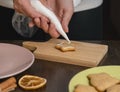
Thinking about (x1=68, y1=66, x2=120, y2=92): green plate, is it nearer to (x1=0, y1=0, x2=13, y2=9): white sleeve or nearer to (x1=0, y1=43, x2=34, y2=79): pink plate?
(x1=0, y1=43, x2=34, y2=79): pink plate

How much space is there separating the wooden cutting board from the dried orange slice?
0.16 m

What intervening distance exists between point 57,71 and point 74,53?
0.42 feet

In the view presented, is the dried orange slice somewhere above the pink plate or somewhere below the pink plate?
above

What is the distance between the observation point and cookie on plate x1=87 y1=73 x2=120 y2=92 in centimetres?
76

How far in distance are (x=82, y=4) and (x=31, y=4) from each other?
440 mm

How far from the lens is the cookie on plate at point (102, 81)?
76 cm

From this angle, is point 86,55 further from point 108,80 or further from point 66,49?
point 108,80

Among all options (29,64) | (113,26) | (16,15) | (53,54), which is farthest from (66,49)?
(113,26)

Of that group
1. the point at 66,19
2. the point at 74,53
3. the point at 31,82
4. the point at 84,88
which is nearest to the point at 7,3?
the point at 66,19

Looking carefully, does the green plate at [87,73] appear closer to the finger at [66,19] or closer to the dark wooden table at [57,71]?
the dark wooden table at [57,71]

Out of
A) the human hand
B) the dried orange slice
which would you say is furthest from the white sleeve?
the dried orange slice

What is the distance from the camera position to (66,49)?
3.38 feet

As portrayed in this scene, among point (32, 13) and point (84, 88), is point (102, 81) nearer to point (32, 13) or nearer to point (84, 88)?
point (84, 88)

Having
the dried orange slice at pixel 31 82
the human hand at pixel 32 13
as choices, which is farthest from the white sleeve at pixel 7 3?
the dried orange slice at pixel 31 82
